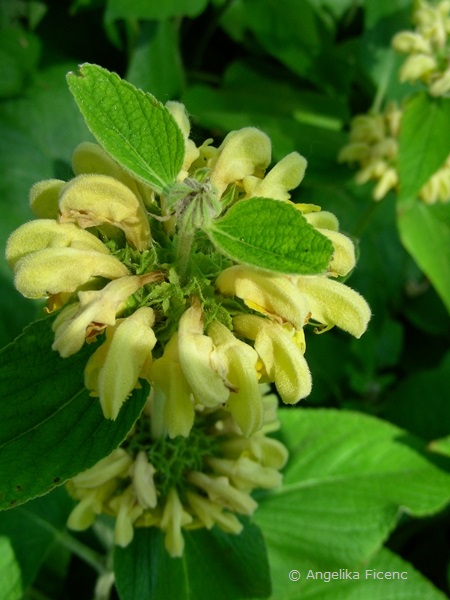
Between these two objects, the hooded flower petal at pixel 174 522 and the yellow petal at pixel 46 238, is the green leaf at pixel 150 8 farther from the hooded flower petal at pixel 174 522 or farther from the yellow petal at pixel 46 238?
the hooded flower petal at pixel 174 522

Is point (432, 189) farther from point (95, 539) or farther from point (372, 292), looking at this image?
point (95, 539)

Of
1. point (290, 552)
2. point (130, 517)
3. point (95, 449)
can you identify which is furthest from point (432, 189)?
point (95, 449)

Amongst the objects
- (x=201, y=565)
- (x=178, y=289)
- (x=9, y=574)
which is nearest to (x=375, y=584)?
(x=201, y=565)

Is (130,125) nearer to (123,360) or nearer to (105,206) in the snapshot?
(105,206)

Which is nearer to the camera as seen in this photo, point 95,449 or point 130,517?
point 95,449

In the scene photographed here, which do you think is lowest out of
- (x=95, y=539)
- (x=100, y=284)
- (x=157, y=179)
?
(x=95, y=539)

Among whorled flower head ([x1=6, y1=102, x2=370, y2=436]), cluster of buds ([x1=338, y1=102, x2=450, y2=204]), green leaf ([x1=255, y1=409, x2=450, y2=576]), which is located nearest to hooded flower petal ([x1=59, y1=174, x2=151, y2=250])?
whorled flower head ([x1=6, y1=102, x2=370, y2=436])
